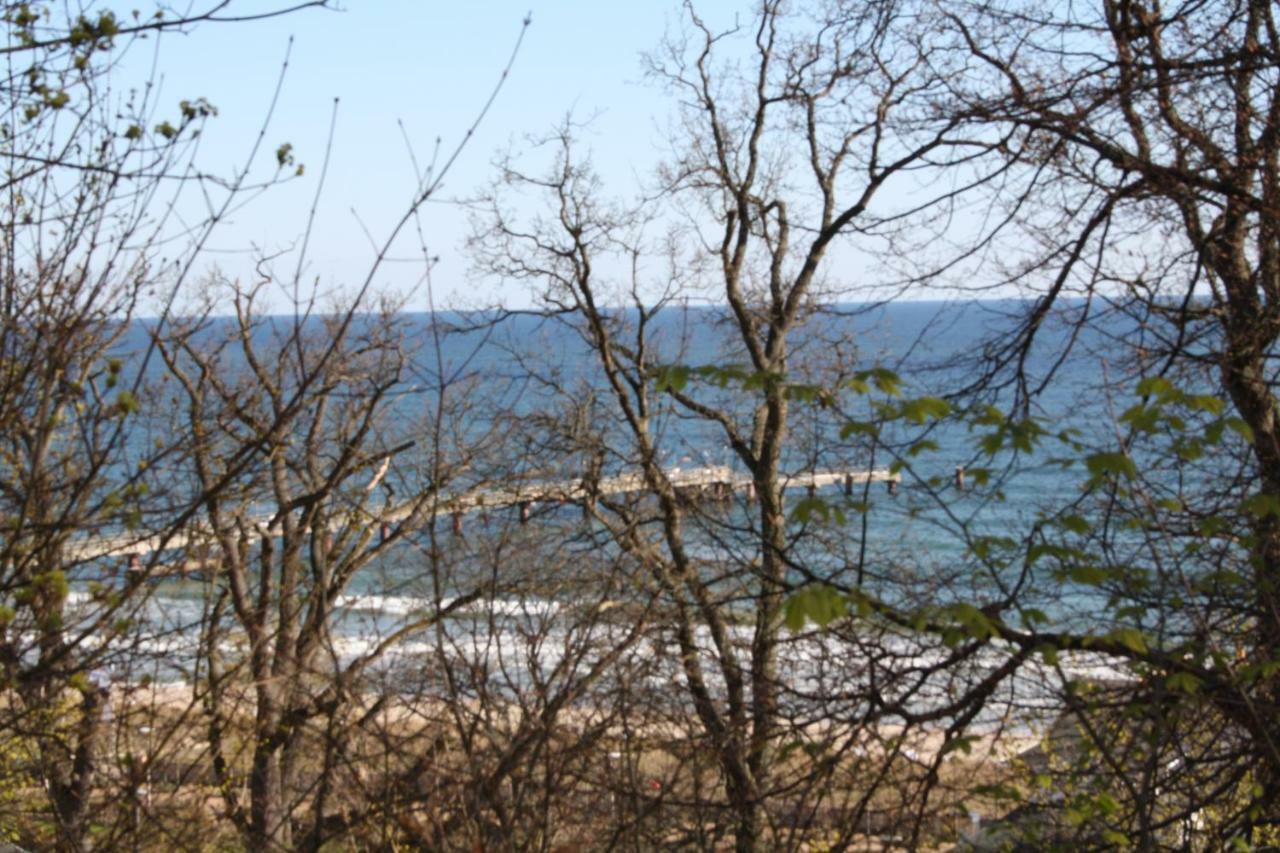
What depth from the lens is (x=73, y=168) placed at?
3465 mm

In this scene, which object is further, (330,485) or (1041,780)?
(1041,780)

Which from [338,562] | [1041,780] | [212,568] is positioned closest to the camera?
[1041,780]

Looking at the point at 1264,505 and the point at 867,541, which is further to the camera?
the point at 867,541

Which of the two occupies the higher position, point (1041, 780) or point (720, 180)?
point (720, 180)

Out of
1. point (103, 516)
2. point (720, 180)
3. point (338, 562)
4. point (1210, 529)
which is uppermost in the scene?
point (720, 180)

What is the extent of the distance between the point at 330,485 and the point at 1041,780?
2623 millimetres

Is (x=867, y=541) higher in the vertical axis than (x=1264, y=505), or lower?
lower

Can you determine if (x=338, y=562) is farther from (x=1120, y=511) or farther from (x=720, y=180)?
(x=1120, y=511)

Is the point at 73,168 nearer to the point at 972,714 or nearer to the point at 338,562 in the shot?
the point at 972,714

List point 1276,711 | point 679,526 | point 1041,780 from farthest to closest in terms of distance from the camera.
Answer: point 679,526 < point 1041,780 < point 1276,711

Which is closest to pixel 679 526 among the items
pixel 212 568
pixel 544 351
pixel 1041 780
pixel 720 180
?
pixel 544 351

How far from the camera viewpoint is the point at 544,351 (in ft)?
59.8

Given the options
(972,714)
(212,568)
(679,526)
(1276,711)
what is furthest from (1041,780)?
(679,526)

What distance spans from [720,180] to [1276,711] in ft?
48.4
